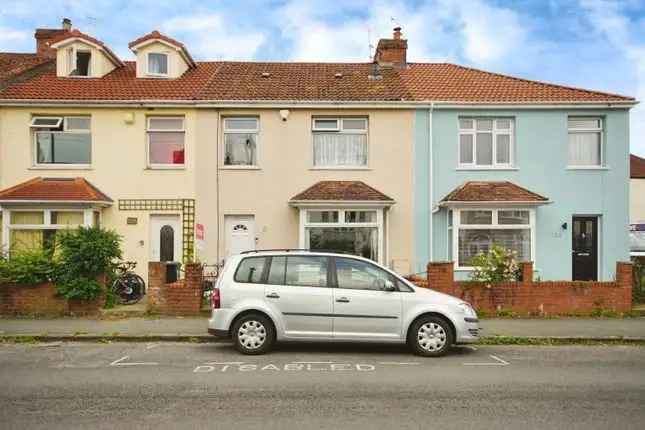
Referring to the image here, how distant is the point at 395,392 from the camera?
6.86 meters

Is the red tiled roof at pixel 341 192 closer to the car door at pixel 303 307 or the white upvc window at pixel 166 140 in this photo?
A: the white upvc window at pixel 166 140

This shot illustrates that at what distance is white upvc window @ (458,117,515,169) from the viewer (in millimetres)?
17484

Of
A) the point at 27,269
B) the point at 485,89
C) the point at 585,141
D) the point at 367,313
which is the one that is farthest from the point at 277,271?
the point at 585,141

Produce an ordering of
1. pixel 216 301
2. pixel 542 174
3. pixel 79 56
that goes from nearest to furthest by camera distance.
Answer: pixel 216 301, pixel 542 174, pixel 79 56

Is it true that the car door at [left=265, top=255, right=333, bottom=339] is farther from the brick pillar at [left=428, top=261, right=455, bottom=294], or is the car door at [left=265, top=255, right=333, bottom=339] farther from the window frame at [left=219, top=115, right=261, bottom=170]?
the window frame at [left=219, top=115, right=261, bottom=170]

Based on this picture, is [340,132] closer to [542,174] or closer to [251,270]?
[542,174]

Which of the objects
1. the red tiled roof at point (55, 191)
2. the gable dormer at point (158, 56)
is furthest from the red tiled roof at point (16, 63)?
the red tiled roof at point (55, 191)

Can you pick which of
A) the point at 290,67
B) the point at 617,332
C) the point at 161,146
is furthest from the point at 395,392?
the point at 290,67

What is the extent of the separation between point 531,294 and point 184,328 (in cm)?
788

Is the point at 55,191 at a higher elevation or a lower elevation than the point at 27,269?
higher

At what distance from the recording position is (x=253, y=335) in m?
9.08

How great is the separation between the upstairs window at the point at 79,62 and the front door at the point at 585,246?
1655 cm

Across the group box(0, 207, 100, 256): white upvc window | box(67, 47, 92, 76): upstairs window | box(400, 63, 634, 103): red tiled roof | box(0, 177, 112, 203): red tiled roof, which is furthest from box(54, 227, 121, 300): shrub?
box(400, 63, 634, 103): red tiled roof

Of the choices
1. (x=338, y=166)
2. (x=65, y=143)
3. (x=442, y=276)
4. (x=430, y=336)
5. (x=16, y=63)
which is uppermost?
(x=16, y=63)
